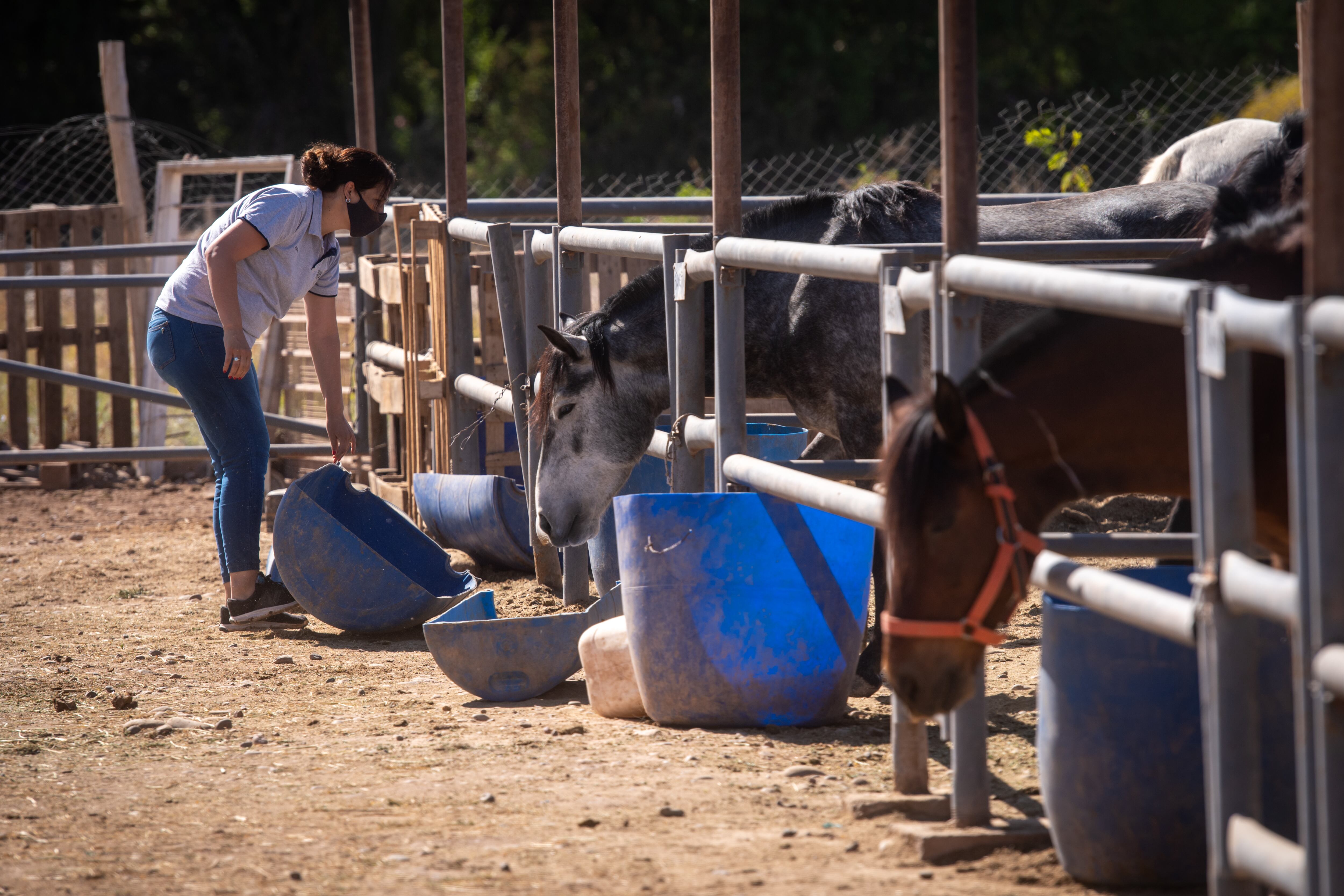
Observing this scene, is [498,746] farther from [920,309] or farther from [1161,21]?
[1161,21]

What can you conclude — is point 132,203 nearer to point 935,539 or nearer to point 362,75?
point 362,75

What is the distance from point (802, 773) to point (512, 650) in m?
1.13

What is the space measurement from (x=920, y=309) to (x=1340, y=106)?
112 cm

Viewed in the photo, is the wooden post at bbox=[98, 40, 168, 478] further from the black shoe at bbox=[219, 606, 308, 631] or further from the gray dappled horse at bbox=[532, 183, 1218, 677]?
the gray dappled horse at bbox=[532, 183, 1218, 677]

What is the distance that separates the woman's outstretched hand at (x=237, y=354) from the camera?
491 cm

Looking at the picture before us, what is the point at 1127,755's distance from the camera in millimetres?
2348

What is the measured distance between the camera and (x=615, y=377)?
4.66 m

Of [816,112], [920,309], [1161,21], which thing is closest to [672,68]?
[816,112]

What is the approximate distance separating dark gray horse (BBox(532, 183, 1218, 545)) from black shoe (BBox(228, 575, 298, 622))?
3.96 feet

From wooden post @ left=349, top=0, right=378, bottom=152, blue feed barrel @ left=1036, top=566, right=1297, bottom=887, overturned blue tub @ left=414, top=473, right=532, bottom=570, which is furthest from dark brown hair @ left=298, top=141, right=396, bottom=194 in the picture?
blue feed barrel @ left=1036, top=566, right=1297, bottom=887

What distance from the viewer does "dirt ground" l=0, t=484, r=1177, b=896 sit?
8.69ft

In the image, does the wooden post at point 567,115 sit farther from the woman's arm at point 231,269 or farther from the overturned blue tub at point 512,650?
the overturned blue tub at point 512,650

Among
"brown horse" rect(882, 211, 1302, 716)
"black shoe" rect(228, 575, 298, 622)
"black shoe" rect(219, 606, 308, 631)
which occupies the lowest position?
"black shoe" rect(219, 606, 308, 631)

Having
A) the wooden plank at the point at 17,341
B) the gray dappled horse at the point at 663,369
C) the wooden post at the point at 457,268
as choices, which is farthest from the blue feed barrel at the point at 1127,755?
the wooden plank at the point at 17,341
